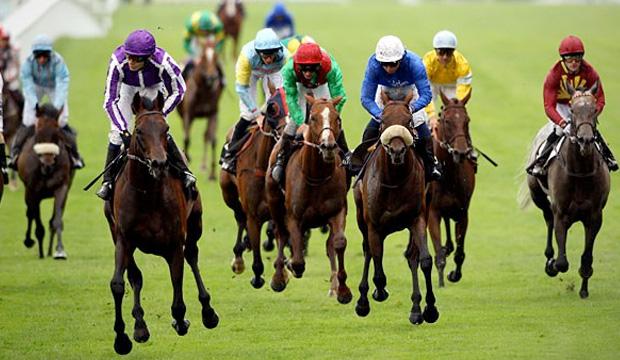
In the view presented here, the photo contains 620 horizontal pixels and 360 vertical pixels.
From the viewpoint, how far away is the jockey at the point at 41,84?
1944 cm

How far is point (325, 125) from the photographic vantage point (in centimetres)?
1315

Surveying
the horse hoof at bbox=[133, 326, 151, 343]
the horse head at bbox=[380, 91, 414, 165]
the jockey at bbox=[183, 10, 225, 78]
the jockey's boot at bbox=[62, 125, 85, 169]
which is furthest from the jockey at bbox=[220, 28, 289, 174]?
the jockey at bbox=[183, 10, 225, 78]

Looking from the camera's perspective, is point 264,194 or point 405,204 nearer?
point 405,204

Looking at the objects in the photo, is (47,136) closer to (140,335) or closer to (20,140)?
→ (20,140)

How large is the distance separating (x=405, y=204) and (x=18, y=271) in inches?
260

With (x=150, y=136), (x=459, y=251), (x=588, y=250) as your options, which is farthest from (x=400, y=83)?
(x=459, y=251)

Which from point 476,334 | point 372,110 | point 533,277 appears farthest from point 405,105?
point 533,277

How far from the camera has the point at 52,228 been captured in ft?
63.7

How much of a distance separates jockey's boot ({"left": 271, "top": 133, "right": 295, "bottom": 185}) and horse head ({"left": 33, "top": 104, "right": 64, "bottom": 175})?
16.3ft

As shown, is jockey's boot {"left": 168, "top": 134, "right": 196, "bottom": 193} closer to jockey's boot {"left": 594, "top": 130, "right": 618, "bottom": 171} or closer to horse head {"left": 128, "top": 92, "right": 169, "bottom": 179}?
horse head {"left": 128, "top": 92, "right": 169, "bottom": 179}

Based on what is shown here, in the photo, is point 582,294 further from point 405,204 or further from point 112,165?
point 112,165

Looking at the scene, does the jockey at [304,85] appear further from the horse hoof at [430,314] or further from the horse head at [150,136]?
the horse head at [150,136]

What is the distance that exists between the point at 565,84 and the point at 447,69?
7.55 ft

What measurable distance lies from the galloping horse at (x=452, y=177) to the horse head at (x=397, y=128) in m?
2.91
